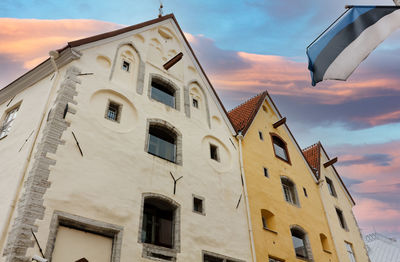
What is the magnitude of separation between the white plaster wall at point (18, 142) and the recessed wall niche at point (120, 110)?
181cm

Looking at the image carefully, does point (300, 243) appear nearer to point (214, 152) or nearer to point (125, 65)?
point (214, 152)

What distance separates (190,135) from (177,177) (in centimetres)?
289

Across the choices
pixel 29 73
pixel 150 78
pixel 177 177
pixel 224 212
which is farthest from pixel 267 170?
pixel 29 73

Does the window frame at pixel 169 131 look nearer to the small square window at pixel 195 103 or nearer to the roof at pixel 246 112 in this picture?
the small square window at pixel 195 103

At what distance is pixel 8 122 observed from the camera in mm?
13797

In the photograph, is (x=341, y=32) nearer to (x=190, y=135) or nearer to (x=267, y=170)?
(x=190, y=135)

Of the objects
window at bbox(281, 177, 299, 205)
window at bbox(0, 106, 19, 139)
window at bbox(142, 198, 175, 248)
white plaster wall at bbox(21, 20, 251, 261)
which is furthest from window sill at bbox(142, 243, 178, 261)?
window at bbox(281, 177, 299, 205)

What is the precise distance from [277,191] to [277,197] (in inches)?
17.7

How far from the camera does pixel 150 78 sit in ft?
52.7

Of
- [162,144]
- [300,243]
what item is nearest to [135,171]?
[162,144]

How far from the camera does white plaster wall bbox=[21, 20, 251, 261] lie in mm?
10328

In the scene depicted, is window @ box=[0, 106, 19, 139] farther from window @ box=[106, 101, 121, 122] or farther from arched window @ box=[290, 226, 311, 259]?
arched window @ box=[290, 226, 311, 259]

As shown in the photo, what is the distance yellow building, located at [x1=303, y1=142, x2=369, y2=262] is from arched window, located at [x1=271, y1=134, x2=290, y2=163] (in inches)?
125

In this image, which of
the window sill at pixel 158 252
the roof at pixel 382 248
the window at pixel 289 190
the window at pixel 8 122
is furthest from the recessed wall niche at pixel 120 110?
the roof at pixel 382 248
